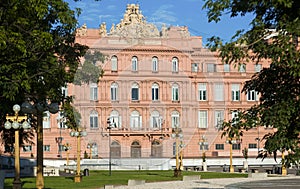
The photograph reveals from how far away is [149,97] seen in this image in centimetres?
7531

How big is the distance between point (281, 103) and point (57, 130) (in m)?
69.2

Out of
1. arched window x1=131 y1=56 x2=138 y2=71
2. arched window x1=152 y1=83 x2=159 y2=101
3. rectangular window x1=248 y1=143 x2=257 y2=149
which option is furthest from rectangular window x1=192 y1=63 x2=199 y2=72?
arched window x1=131 y1=56 x2=138 y2=71

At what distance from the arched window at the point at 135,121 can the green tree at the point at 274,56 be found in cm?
5882

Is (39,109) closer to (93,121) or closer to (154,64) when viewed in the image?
(93,121)

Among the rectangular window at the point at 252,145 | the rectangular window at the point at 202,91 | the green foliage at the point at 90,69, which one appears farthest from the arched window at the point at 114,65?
the rectangular window at the point at 252,145

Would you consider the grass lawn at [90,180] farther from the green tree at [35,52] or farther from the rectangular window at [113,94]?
the rectangular window at [113,94]

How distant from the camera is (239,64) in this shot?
10.9 metres

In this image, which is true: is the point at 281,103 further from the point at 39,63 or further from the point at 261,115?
the point at 39,63

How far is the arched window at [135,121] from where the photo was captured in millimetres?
72137

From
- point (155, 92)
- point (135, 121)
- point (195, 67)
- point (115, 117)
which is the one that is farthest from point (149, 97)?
point (115, 117)

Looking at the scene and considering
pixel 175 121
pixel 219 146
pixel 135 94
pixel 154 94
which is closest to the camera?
pixel 175 121

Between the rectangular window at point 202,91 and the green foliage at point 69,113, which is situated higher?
the rectangular window at point 202,91

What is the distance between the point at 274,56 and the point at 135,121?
69380 mm

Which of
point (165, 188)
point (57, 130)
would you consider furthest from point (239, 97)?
point (165, 188)
